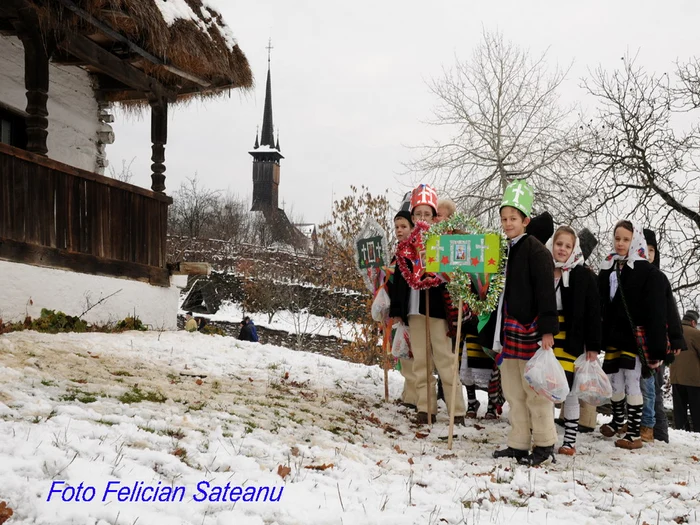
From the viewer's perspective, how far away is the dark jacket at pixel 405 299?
19.6ft

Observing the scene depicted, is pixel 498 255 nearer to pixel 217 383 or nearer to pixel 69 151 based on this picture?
pixel 217 383

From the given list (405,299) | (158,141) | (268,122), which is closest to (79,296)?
(158,141)

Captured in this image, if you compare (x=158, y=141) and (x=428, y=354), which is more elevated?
(x=158, y=141)

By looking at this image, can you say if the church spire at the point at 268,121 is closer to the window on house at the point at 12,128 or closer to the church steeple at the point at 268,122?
the church steeple at the point at 268,122

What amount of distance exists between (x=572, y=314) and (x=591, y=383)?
592 mm

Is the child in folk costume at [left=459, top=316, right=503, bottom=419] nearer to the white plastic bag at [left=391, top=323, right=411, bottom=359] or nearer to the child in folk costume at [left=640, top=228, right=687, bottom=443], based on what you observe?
the white plastic bag at [left=391, top=323, right=411, bottom=359]

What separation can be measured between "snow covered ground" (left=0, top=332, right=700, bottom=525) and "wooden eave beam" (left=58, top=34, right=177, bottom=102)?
Result: 4.06m

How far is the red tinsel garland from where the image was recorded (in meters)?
5.81

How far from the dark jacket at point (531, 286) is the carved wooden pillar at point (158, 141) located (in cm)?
729

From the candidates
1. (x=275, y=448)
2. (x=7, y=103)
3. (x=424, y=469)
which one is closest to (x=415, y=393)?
(x=424, y=469)

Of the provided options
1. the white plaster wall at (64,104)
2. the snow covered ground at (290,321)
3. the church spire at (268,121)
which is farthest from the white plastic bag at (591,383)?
the church spire at (268,121)

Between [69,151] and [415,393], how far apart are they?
7001mm

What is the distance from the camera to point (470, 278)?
5305mm

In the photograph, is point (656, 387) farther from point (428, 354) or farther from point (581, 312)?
point (428, 354)
